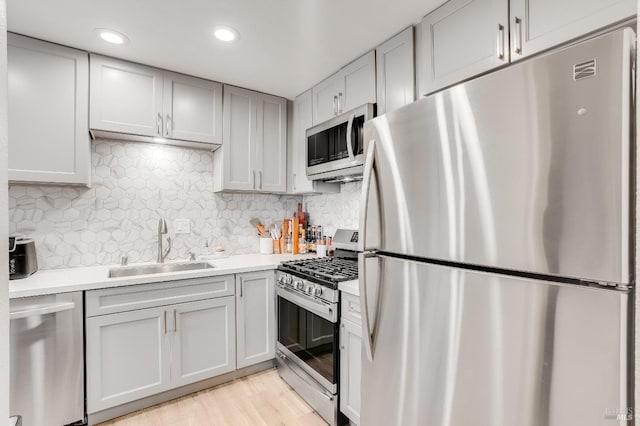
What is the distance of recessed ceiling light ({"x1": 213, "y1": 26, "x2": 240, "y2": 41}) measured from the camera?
1813mm

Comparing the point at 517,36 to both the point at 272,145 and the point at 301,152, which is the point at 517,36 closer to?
the point at 301,152

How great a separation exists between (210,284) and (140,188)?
3.35ft

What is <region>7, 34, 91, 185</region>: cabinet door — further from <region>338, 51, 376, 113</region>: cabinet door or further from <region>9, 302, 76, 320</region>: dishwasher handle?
<region>338, 51, 376, 113</region>: cabinet door

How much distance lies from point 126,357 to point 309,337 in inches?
44.9

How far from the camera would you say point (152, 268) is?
245cm

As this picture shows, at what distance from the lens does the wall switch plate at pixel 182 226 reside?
8.65ft

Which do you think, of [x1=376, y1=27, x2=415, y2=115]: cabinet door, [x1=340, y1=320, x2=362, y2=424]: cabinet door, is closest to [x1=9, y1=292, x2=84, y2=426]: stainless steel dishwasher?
[x1=340, y1=320, x2=362, y2=424]: cabinet door

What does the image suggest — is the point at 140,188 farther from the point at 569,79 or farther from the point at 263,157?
the point at 569,79

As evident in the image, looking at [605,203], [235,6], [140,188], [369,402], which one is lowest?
[369,402]

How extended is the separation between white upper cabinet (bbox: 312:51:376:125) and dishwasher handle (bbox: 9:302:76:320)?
2.06m

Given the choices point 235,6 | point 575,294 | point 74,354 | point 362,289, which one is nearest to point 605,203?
point 575,294

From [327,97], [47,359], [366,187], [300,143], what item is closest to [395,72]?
[327,97]

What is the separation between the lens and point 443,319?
1.01 meters

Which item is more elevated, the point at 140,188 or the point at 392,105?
the point at 392,105
